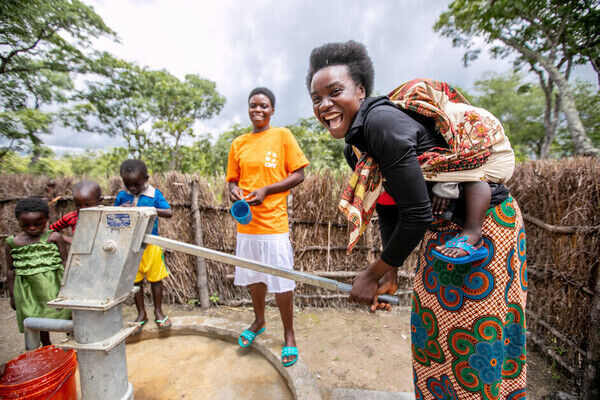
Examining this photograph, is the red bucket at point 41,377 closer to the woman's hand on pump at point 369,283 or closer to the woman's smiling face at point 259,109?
the woman's hand on pump at point 369,283

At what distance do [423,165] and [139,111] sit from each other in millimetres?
19374

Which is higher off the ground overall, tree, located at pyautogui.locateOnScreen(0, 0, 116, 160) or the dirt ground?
tree, located at pyautogui.locateOnScreen(0, 0, 116, 160)

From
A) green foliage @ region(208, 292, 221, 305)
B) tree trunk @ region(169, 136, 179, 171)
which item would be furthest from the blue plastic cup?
tree trunk @ region(169, 136, 179, 171)

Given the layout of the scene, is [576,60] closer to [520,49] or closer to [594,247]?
[520,49]

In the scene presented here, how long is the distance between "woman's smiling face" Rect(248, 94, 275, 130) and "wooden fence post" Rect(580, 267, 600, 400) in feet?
9.87

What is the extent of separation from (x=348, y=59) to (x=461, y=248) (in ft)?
2.95

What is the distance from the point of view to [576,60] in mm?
10102

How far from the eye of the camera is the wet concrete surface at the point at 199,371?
1.67 m

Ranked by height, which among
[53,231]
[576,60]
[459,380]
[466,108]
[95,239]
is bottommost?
[459,380]

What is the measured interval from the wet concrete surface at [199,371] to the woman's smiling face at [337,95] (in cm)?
168

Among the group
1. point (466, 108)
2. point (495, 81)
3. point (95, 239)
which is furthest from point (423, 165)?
point (495, 81)

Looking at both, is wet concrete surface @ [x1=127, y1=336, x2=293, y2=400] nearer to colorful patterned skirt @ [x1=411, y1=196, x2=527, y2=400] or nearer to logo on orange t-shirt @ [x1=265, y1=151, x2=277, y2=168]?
colorful patterned skirt @ [x1=411, y1=196, x2=527, y2=400]

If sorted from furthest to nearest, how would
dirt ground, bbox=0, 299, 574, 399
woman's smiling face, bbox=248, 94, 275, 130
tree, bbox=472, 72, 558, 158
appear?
tree, bbox=472, 72, 558, 158
dirt ground, bbox=0, 299, 574, 399
woman's smiling face, bbox=248, 94, 275, 130

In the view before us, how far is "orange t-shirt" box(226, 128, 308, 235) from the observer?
2.16 meters
